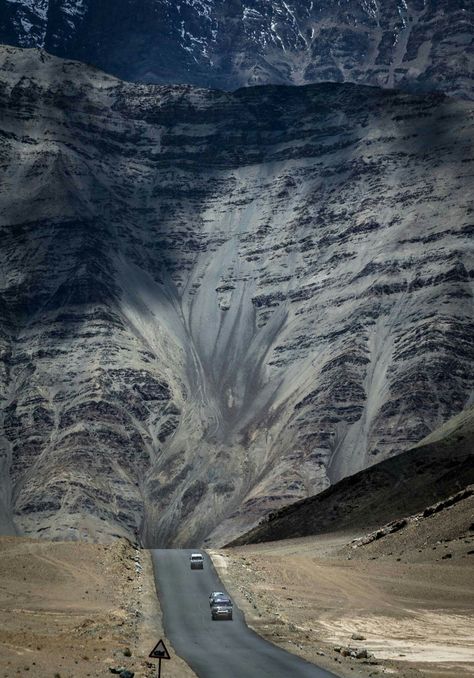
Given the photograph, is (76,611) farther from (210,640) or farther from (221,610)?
(210,640)

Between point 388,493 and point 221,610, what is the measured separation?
6412 centimetres

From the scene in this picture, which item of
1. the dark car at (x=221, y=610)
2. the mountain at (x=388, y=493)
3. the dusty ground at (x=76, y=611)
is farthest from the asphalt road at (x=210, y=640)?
the mountain at (x=388, y=493)

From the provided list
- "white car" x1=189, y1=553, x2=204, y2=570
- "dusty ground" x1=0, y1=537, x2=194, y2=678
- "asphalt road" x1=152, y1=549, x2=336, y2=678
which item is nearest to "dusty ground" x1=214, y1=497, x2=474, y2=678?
"asphalt road" x1=152, y1=549, x2=336, y2=678

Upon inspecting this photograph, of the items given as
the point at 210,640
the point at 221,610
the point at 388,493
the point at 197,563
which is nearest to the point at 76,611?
the point at 221,610

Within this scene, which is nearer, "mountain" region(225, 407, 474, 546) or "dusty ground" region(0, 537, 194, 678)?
"dusty ground" region(0, 537, 194, 678)

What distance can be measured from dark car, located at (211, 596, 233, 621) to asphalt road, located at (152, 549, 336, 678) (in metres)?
0.32

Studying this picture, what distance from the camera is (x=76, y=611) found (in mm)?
62219

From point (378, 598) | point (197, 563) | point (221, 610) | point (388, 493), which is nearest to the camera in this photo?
point (221, 610)

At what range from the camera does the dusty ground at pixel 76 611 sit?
44594 mm

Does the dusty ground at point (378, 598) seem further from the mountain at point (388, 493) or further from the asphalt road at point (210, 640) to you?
the mountain at point (388, 493)

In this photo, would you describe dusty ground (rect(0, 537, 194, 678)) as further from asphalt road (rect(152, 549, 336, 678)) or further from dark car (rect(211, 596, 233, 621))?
dark car (rect(211, 596, 233, 621))

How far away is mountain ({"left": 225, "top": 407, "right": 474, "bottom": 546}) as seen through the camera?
4626 inches

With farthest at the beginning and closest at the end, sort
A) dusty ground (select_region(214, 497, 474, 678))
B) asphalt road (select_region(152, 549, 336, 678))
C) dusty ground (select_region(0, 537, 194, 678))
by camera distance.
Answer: dusty ground (select_region(214, 497, 474, 678))
asphalt road (select_region(152, 549, 336, 678))
dusty ground (select_region(0, 537, 194, 678))

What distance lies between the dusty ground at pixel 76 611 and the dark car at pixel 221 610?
9.10 ft
